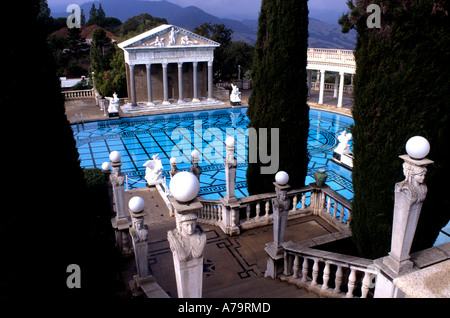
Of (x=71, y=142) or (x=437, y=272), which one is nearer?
(x=437, y=272)

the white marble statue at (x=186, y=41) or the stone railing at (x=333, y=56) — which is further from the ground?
the white marble statue at (x=186, y=41)

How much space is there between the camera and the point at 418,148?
3.84 metres

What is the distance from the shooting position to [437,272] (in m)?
4.25

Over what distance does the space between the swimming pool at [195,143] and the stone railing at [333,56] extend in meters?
3.79

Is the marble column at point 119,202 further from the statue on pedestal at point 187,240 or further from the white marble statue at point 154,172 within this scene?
the white marble statue at point 154,172

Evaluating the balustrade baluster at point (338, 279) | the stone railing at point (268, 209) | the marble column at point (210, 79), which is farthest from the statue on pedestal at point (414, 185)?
the marble column at point (210, 79)

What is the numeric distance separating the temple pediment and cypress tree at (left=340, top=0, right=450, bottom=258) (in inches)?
896

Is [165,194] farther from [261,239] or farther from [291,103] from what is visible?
[291,103]

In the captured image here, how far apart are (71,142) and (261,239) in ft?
16.8

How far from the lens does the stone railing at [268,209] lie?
28.7 ft

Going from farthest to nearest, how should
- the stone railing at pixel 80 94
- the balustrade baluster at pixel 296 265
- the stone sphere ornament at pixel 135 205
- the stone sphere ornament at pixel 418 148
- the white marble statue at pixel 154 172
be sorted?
the stone railing at pixel 80 94 < the white marble statue at pixel 154 172 < the balustrade baluster at pixel 296 265 < the stone sphere ornament at pixel 135 205 < the stone sphere ornament at pixel 418 148

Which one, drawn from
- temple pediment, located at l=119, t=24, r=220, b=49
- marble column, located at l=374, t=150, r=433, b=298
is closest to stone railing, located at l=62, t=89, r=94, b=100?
temple pediment, located at l=119, t=24, r=220, b=49
